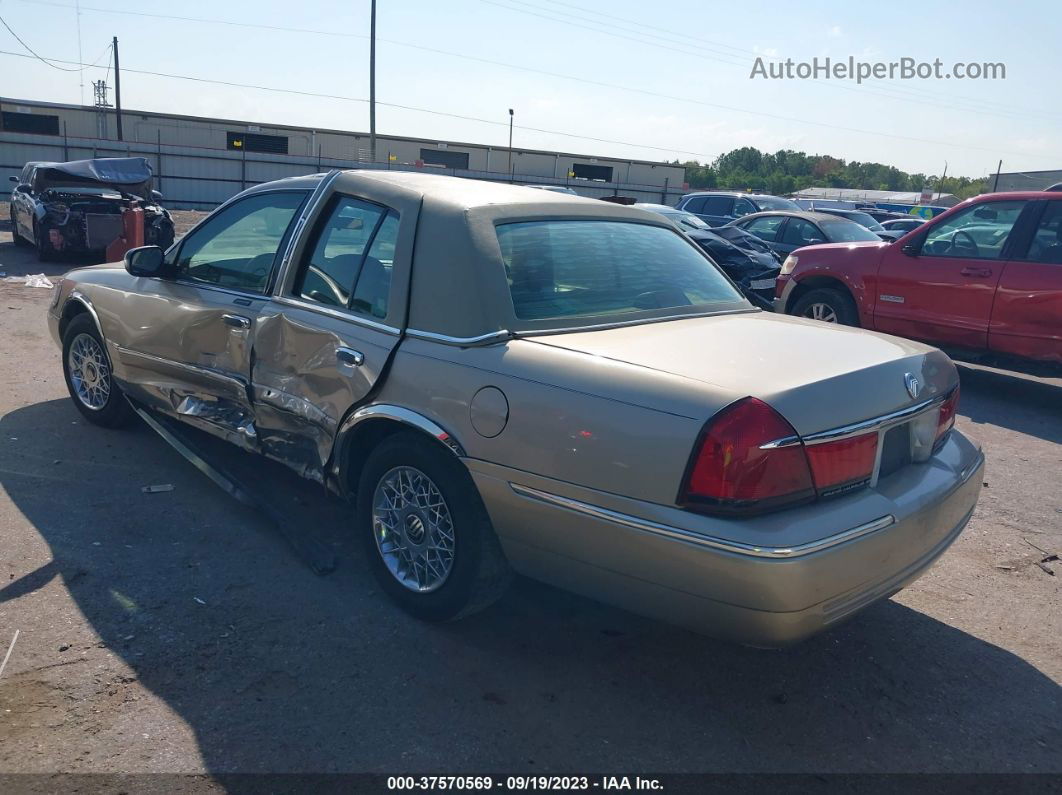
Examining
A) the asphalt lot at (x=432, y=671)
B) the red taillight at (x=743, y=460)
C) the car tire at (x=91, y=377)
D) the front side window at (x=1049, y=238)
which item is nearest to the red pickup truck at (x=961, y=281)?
the front side window at (x=1049, y=238)

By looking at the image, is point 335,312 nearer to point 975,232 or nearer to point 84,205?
point 975,232

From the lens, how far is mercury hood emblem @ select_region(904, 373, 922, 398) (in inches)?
126

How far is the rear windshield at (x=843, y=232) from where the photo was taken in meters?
13.3

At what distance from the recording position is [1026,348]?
757 cm

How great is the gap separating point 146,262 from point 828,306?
664 cm

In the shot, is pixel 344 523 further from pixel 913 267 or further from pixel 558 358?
pixel 913 267

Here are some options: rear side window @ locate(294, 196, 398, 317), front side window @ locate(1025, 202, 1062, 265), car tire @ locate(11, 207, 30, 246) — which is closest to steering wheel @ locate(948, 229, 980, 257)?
front side window @ locate(1025, 202, 1062, 265)

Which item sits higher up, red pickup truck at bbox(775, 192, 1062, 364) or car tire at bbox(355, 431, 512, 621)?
red pickup truck at bbox(775, 192, 1062, 364)

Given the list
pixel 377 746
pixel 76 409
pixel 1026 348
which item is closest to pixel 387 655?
pixel 377 746

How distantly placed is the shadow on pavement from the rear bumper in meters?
0.45

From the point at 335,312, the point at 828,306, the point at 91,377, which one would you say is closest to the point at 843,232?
the point at 828,306

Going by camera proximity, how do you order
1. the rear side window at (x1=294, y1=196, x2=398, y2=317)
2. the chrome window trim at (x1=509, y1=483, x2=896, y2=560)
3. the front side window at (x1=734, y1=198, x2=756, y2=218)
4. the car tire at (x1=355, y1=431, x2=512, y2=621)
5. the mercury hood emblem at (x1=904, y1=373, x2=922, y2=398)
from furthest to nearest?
the front side window at (x1=734, y1=198, x2=756, y2=218) → the rear side window at (x1=294, y1=196, x2=398, y2=317) → the car tire at (x1=355, y1=431, x2=512, y2=621) → the mercury hood emblem at (x1=904, y1=373, x2=922, y2=398) → the chrome window trim at (x1=509, y1=483, x2=896, y2=560)

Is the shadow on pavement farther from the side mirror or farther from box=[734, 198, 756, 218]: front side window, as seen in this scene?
box=[734, 198, 756, 218]: front side window

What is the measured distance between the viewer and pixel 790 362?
3113 millimetres
